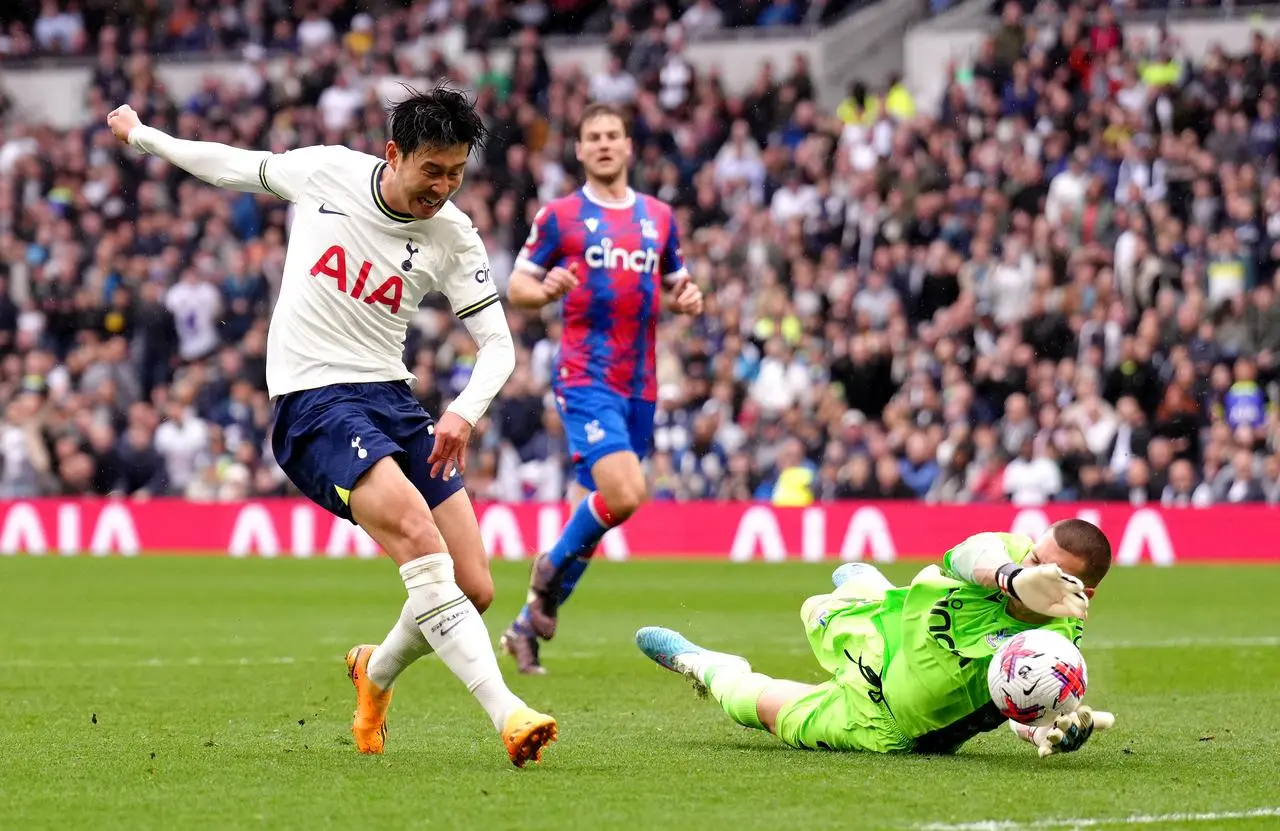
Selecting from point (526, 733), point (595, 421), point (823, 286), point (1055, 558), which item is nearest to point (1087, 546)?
point (1055, 558)

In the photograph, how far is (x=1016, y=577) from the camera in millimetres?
6738

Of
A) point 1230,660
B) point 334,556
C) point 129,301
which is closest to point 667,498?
point 334,556

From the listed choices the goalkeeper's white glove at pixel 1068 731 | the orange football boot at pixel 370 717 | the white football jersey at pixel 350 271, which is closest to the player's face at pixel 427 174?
the white football jersey at pixel 350 271

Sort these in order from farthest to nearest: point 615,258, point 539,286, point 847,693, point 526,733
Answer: point 615,258, point 539,286, point 847,693, point 526,733

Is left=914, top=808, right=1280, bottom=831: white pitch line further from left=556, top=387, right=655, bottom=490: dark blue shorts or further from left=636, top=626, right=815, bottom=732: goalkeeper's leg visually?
left=556, top=387, right=655, bottom=490: dark blue shorts

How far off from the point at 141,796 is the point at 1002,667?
2775 millimetres

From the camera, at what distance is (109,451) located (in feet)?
83.7

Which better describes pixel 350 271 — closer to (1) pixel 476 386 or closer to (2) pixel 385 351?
(2) pixel 385 351

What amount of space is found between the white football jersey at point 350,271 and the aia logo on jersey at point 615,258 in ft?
11.4

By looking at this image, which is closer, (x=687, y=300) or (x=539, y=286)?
(x=539, y=286)

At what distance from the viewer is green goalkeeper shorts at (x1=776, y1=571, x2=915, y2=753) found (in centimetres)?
757

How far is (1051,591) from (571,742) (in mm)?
2224

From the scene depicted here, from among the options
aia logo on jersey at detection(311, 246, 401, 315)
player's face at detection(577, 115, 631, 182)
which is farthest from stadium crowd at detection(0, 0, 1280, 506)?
aia logo on jersey at detection(311, 246, 401, 315)

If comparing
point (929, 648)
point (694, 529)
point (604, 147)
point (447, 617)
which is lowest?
point (694, 529)
